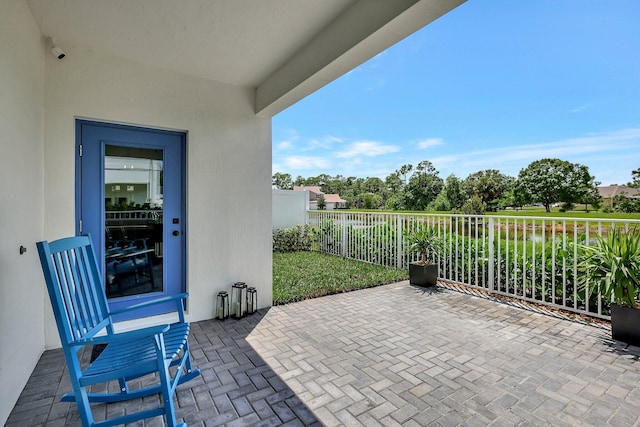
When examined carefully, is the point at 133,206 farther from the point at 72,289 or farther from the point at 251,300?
the point at 251,300

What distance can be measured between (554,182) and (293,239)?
976 inches

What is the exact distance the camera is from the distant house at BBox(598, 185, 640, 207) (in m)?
15.4

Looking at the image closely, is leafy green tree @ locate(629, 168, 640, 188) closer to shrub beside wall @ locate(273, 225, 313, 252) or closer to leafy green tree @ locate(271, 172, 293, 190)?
shrub beside wall @ locate(273, 225, 313, 252)

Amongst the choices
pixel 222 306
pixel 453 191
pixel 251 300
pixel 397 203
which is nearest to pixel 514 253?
pixel 251 300

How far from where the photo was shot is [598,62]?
1747 centimetres

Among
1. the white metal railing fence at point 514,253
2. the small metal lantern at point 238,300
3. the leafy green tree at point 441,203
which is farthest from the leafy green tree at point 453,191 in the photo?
the small metal lantern at point 238,300

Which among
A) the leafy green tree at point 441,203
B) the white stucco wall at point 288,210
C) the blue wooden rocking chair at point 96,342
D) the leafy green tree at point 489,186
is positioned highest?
the leafy green tree at point 489,186

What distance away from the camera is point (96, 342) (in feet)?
5.19

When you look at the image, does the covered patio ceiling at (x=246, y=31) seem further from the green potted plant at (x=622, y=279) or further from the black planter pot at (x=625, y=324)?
the black planter pot at (x=625, y=324)

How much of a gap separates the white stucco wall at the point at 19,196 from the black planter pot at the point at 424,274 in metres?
4.95

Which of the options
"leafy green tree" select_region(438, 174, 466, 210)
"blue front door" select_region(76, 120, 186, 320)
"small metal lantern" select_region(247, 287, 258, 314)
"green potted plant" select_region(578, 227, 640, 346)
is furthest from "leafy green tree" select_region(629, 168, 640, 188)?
"blue front door" select_region(76, 120, 186, 320)

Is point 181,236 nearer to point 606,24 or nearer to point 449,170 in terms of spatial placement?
point 606,24

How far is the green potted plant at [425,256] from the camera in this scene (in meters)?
5.16

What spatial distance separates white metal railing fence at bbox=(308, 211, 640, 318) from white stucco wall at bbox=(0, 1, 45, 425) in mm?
5335
